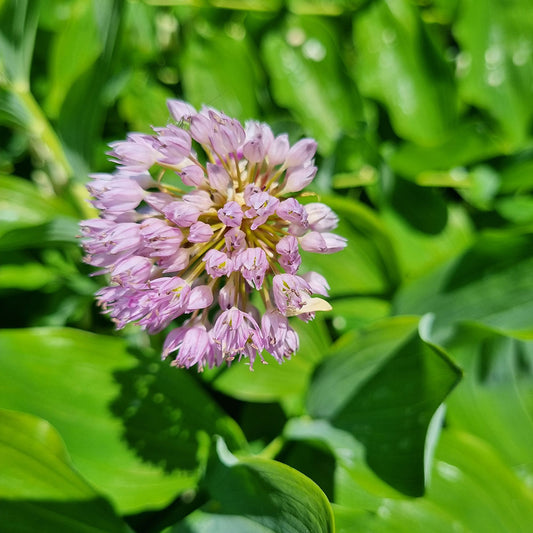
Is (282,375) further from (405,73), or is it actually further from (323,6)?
(323,6)

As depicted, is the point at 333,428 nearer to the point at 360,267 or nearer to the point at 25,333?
the point at 360,267

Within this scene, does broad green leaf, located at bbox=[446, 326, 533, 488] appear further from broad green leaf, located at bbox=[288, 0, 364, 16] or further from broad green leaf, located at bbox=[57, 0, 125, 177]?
broad green leaf, located at bbox=[288, 0, 364, 16]

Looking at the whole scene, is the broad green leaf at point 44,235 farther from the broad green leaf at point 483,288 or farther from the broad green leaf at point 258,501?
the broad green leaf at point 483,288

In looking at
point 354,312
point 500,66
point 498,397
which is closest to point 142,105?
point 354,312

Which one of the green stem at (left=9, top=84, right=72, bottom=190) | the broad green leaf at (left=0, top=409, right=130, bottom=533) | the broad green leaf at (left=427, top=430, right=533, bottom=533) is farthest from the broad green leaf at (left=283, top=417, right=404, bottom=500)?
the green stem at (left=9, top=84, right=72, bottom=190)

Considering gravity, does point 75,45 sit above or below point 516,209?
above

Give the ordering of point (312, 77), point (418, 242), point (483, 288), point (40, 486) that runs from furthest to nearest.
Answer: point (312, 77)
point (418, 242)
point (483, 288)
point (40, 486)

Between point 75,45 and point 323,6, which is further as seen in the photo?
point 323,6
